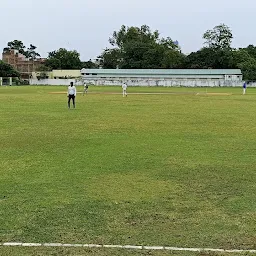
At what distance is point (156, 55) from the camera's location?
385 ft

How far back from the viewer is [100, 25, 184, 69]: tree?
115 metres

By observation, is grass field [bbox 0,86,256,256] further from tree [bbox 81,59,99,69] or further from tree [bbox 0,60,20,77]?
tree [bbox 81,59,99,69]

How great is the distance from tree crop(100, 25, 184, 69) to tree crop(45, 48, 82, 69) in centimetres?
861

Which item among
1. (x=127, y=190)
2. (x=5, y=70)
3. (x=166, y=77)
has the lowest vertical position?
(x=127, y=190)

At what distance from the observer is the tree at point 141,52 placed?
377ft

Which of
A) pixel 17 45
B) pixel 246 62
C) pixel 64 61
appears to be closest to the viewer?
pixel 246 62

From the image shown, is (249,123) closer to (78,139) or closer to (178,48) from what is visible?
(78,139)

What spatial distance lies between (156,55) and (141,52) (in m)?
4.42

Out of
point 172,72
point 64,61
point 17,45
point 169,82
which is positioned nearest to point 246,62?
point 172,72

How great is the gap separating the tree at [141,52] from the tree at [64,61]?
339 inches

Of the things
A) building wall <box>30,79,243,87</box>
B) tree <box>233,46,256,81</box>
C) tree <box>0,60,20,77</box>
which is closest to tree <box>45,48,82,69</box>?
tree <box>0,60,20,77</box>

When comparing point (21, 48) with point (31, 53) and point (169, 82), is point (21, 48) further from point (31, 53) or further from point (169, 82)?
point (169, 82)

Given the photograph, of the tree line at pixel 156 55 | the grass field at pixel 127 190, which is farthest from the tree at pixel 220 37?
the grass field at pixel 127 190

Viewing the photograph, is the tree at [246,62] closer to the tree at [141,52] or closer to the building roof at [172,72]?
the building roof at [172,72]
